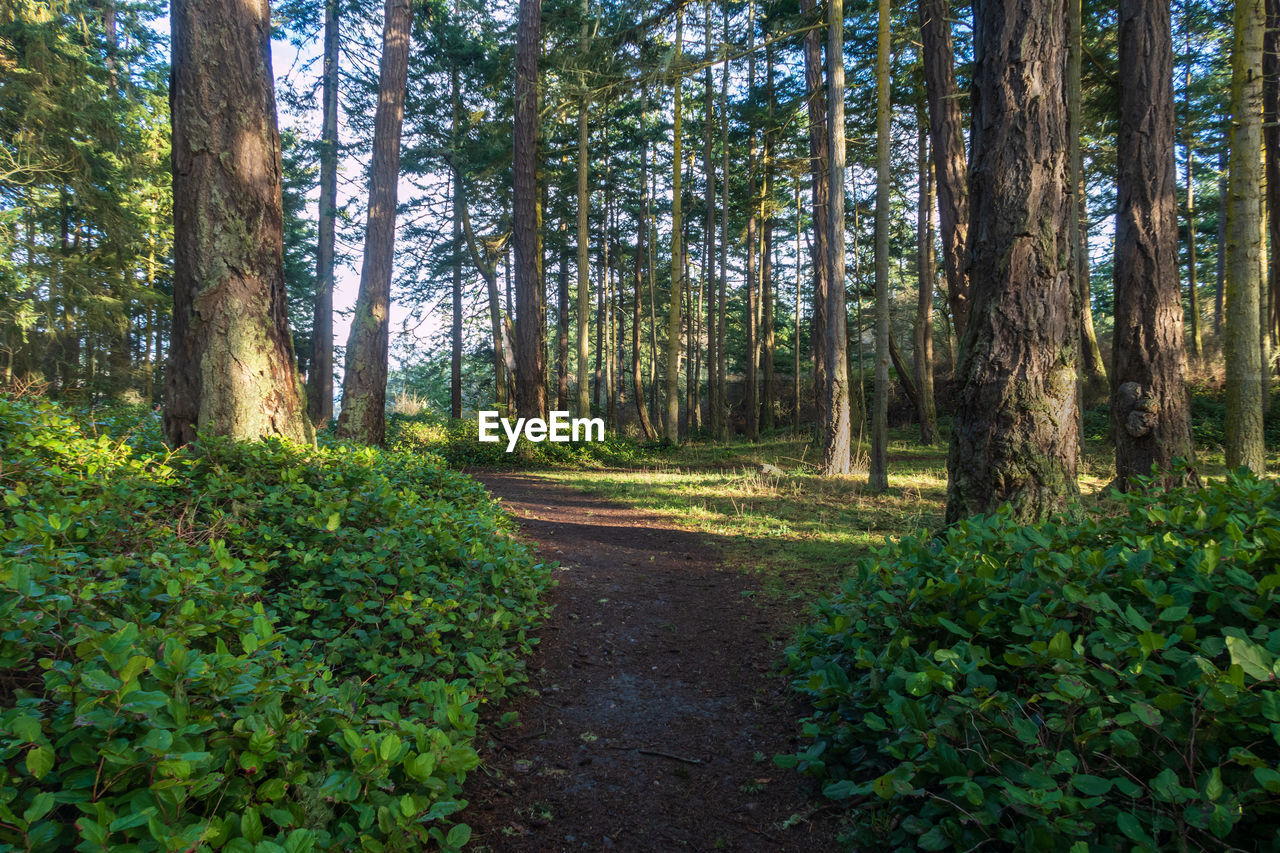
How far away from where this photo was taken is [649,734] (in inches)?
122

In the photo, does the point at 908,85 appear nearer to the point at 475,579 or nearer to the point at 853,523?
the point at 853,523

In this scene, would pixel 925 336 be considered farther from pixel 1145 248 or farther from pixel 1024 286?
pixel 1024 286

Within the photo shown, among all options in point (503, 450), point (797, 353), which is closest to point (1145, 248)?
point (503, 450)

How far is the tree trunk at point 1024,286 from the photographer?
4238 millimetres

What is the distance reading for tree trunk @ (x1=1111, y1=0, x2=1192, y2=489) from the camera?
22.1 ft

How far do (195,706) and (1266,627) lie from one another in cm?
293

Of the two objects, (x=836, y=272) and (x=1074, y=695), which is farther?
(x=836, y=272)

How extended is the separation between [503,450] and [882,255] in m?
10.0

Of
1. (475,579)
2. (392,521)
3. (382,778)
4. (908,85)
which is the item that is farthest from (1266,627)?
(908,85)

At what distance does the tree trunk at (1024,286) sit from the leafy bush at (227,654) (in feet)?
11.1

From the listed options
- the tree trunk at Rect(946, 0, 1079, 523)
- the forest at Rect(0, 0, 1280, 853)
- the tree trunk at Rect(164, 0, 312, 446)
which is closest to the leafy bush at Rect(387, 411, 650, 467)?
the forest at Rect(0, 0, 1280, 853)

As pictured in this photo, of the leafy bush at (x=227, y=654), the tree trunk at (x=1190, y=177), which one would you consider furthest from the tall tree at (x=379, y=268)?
the tree trunk at (x=1190, y=177)

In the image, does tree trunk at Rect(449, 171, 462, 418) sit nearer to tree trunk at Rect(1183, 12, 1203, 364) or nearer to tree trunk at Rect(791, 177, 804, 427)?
tree trunk at Rect(791, 177, 804, 427)

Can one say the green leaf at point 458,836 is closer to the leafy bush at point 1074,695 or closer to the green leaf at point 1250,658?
the leafy bush at point 1074,695
